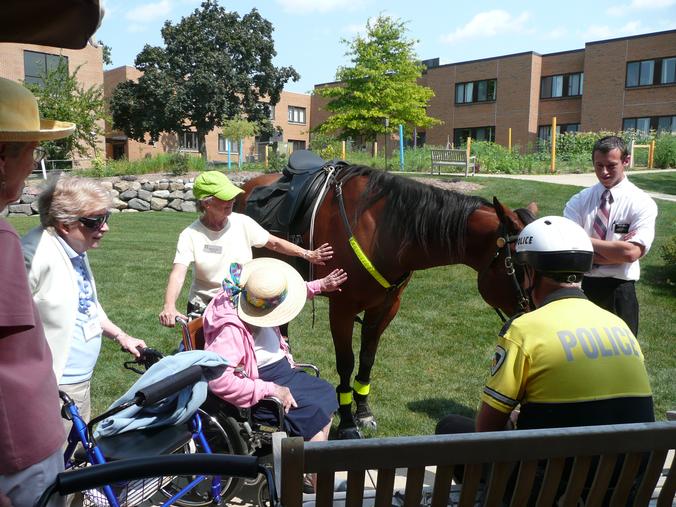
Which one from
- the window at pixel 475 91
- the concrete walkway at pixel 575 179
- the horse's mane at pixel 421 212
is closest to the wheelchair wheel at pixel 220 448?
the horse's mane at pixel 421 212

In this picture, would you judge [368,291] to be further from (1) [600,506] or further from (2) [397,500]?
(1) [600,506]

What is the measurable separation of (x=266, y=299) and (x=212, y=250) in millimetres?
1127

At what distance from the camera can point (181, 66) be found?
39.8m

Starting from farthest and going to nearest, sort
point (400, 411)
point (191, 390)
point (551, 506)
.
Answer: point (400, 411)
point (191, 390)
point (551, 506)

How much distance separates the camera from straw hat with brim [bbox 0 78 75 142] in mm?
1592

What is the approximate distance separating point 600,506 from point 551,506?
17cm

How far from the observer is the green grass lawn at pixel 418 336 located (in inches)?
193

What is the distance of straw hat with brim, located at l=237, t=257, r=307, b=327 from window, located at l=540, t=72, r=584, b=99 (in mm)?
37461

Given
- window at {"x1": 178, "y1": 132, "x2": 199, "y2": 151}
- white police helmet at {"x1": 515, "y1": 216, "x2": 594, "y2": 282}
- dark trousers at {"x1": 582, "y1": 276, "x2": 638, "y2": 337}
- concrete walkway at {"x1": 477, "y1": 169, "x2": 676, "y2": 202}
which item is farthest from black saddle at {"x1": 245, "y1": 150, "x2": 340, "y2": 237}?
window at {"x1": 178, "y1": 132, "x2": 199, "y2": 151}

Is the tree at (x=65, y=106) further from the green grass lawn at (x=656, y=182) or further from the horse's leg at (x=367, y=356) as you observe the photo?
the horse's leg at (x=367, y=356)

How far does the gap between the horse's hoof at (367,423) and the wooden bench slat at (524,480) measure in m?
2.66

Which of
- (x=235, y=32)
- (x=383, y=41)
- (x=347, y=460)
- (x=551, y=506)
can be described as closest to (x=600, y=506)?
(x=551, y=506)

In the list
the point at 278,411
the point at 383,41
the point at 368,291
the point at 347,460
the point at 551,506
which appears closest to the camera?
the point at 347,460

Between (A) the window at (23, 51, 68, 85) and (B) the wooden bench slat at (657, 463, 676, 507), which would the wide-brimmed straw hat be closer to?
(B) the wooden bench slat at (657, 463, 676, 507)
